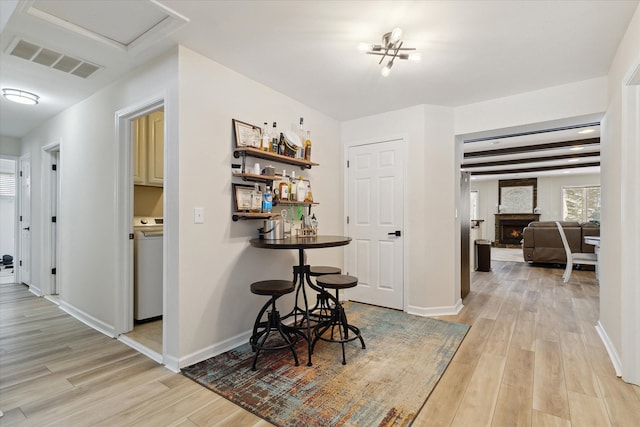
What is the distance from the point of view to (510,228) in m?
10.7

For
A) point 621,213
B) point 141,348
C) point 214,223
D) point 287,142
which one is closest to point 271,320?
point 214,223

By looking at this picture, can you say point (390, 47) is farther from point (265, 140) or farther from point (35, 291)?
point (35, 291)

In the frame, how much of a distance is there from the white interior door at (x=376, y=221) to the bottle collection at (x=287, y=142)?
0.92m

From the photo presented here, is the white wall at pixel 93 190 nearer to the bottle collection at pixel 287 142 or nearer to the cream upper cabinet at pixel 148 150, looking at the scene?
the cream upper cabinet at pixel 148 150

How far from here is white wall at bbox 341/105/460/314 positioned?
3.52m

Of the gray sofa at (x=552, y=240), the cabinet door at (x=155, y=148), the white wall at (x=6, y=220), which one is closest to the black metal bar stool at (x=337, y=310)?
the cabinet door at (x=155, y=148)

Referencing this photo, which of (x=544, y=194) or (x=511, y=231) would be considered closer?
(x=544, y=194)

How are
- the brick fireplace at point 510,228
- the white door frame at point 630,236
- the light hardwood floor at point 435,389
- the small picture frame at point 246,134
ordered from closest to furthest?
1. the light hardwood floor at point 435,389
2. the white door frame at point 630,236
3. the small picture frame at point 246,134
4. the brick fireplace at point 510,228

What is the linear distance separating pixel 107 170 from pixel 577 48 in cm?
411

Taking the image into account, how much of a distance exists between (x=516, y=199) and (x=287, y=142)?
1052 centimetres

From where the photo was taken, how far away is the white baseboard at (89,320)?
Answer: 9.46ft

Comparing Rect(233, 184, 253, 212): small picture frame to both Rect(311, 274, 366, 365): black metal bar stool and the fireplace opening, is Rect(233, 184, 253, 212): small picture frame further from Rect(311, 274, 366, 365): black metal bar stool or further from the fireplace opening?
the fireplace opening

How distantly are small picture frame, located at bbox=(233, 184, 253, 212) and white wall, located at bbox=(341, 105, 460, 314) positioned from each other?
191 centimetres

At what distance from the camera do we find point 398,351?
2.55m
